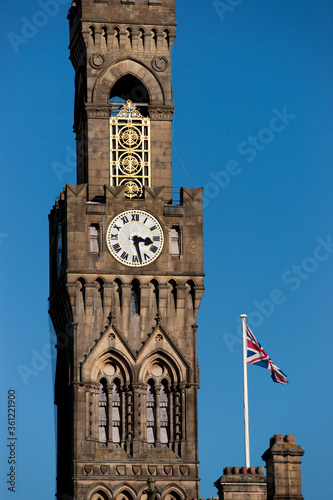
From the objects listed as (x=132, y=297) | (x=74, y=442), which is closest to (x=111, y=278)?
(x=132, y=297)

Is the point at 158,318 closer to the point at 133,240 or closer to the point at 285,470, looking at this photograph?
the point at 133,240

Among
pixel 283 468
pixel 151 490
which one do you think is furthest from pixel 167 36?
pixel 283 468

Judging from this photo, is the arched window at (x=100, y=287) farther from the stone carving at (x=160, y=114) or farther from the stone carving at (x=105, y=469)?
the stone carving at (x=160, y=114)

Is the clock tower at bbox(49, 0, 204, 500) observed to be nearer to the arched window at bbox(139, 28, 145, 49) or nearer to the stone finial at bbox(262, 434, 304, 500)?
the arched window at bbox(139, 28, 145, 49)

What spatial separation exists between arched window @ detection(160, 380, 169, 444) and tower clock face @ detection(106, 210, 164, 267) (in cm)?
623

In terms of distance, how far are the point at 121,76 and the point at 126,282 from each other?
1091 centimetres

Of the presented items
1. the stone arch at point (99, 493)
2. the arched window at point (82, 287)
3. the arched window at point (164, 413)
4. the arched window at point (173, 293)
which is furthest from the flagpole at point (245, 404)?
the arched window at point (82, 287)

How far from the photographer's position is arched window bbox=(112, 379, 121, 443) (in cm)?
10244

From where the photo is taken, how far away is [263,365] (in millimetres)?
99562

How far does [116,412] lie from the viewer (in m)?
103

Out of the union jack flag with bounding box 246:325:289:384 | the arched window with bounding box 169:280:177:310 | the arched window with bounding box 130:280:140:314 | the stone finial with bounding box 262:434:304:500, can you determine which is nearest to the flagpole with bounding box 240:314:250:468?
the union jack flag with bounding box 246:325:289:384

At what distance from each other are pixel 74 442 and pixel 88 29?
2114 cm

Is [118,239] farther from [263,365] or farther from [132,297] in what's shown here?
[263,365]

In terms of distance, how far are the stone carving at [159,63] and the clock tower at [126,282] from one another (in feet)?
0.17
